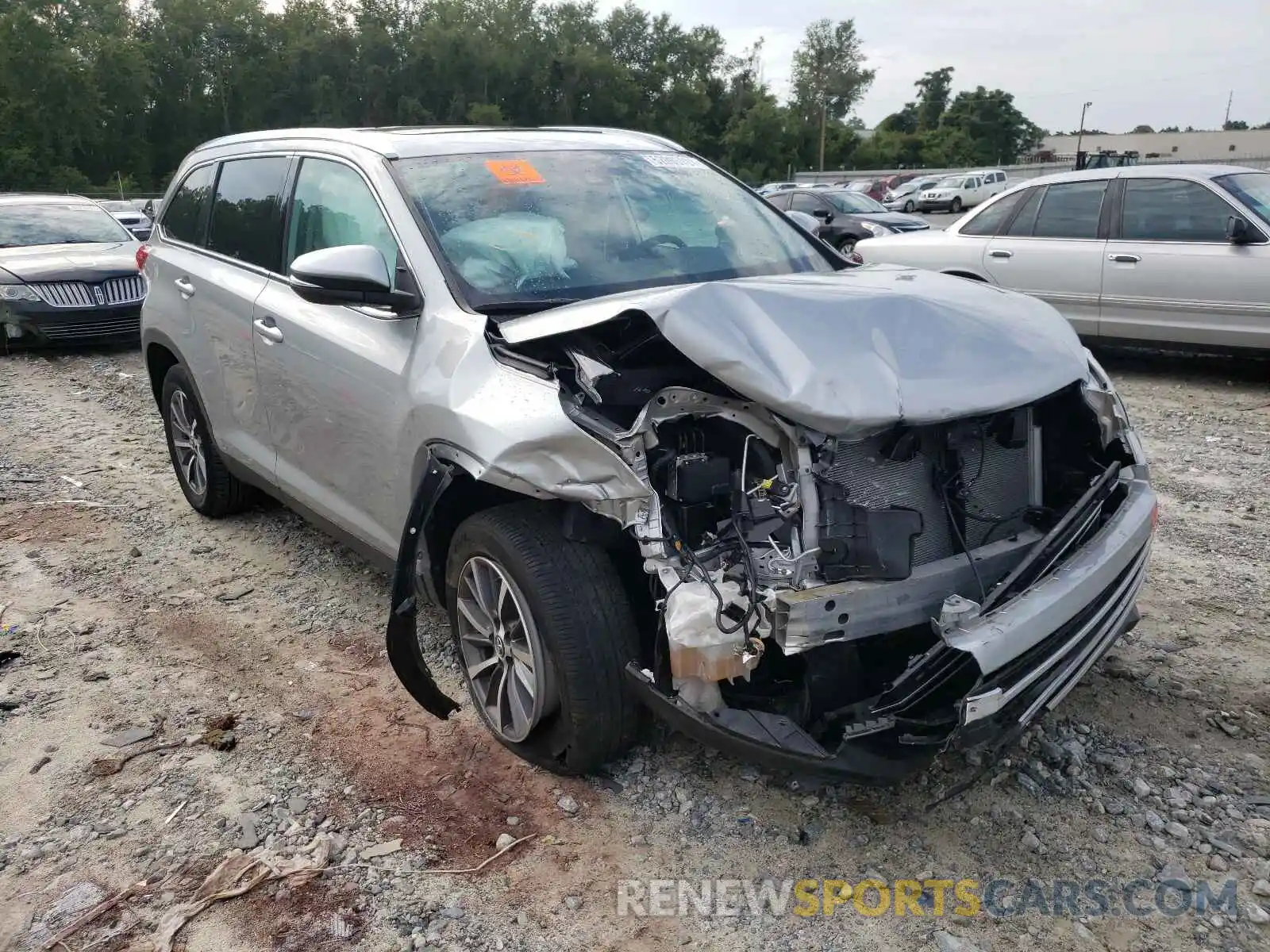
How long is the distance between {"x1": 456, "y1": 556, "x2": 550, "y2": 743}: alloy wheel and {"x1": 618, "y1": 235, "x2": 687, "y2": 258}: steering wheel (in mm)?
1251

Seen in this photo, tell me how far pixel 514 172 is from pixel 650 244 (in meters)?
0.56

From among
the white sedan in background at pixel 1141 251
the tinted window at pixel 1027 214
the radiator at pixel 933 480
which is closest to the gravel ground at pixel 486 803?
the radiator at pixel 933 480

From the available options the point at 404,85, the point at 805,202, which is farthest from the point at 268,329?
the point at 404,85

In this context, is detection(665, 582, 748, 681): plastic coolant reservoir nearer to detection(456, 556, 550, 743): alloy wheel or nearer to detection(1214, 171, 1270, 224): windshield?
detection(456, 556, 550, 743): alloy wheel

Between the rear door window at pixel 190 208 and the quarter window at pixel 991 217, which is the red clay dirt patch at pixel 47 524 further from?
the quarter window at pixel 991 217

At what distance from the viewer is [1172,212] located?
24.5ft

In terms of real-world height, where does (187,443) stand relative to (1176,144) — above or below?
below

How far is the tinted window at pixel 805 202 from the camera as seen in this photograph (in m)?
18.3

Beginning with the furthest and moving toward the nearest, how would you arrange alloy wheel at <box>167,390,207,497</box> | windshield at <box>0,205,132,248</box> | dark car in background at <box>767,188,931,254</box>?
dark car in background at <box>767,188,931,254</box>, windshield at <box>0,205,132,248</box>, alloy wheel at <box>167,390,207,497</box>

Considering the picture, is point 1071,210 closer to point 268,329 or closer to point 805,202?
Answer: point 268,329

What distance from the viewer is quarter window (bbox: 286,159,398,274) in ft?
11.4

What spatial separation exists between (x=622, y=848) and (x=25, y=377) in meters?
9.05

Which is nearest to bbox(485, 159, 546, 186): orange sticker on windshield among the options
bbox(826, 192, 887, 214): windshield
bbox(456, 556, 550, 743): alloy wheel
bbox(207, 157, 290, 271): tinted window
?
bbox(207, 157, 290, 271): tinted window

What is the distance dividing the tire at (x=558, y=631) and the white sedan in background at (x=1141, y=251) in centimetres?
631
